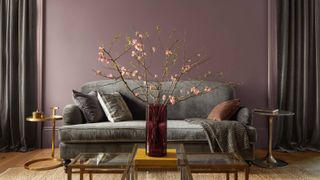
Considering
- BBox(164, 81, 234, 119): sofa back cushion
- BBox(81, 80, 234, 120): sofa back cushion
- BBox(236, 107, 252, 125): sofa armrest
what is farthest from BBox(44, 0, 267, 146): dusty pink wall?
BBox(236, 107, 252, 125): sofa armrest

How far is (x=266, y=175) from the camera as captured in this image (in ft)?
11.6

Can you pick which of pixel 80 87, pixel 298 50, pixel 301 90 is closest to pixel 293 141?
pixel 301 90

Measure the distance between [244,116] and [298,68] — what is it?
4.26 ft

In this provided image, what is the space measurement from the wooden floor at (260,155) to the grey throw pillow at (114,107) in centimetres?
93

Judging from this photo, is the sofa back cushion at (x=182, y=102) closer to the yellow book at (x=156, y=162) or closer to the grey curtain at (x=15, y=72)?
the grey curtain at (x=15, y=72)

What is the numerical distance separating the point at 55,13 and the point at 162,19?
1.37m

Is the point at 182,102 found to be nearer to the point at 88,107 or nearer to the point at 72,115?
the point at 88,107

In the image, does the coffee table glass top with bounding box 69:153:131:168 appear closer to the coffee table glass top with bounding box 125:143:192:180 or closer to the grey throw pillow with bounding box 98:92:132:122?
the coffee table glass top with bounding box 125:143:192:180

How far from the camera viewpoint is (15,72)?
4641 millimetres

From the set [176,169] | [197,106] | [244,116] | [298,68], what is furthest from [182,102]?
Answer: [176,169]

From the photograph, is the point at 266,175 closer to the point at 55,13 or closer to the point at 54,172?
the point at 54,172

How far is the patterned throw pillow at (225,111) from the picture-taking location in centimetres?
399

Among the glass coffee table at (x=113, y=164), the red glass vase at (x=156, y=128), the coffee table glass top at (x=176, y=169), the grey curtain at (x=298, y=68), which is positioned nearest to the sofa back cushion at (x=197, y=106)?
the grey curtain at (x=298, y=68)

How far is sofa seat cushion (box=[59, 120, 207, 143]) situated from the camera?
11.9 feet
